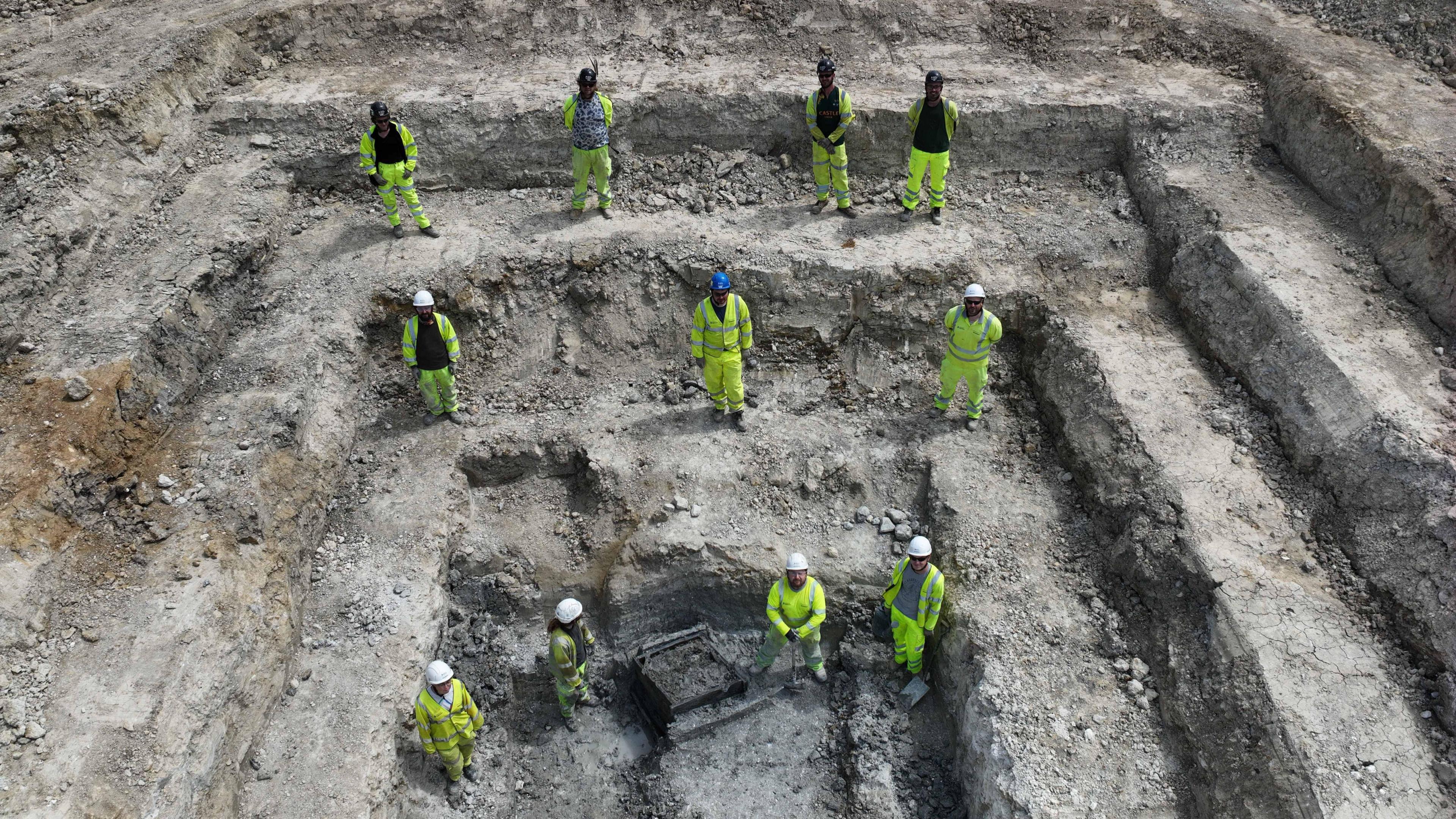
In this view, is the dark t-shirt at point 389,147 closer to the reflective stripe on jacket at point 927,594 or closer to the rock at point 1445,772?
the reflective stripe on jacket at point 927,594

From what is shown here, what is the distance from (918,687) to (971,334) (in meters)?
3.30

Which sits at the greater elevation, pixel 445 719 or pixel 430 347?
pixel 430 347

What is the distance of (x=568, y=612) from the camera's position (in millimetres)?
7203

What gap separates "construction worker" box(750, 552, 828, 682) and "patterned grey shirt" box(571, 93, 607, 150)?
5.28 m

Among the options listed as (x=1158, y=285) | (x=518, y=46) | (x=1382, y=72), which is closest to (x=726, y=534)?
(x=1158, y=285)

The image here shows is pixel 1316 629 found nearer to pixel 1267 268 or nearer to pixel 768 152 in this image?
pixel 1267 268

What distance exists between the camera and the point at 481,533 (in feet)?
28.1

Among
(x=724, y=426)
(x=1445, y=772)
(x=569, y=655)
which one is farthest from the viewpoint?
(x=724, y=426)

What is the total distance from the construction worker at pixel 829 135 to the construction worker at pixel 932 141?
718 millimetres

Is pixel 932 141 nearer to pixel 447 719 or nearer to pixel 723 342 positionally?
pixel 723 342

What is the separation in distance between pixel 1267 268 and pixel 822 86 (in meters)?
4.92

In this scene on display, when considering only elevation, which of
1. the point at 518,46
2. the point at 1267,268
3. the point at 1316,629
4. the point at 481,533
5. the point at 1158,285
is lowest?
the point at 481,533

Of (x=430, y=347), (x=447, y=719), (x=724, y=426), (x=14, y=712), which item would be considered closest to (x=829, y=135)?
(x=724, y=426)

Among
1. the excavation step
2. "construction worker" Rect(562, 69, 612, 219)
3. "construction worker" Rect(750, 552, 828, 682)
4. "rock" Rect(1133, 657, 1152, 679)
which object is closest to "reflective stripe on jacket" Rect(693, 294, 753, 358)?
"construction worker" Rect(750, 552, 828, 682)
